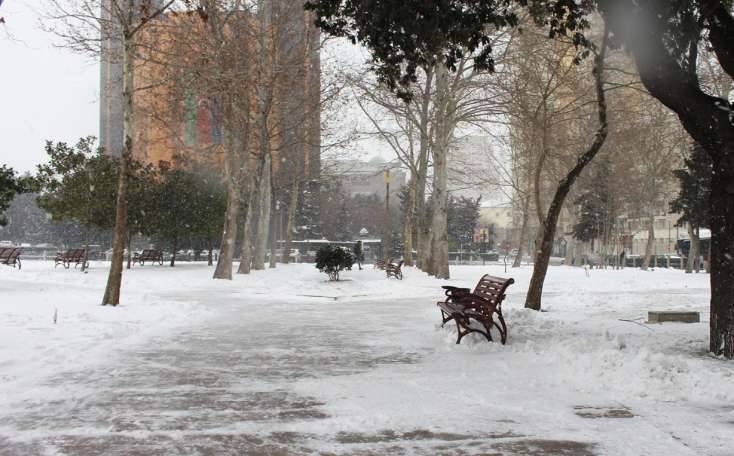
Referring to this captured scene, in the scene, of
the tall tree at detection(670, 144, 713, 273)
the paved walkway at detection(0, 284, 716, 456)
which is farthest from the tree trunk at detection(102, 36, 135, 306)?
the tall tree at detection(670, 144, 713, 273)

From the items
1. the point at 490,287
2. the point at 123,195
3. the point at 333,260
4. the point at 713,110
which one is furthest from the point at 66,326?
the point at 333,260

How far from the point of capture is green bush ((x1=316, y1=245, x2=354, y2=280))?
25.0 meters

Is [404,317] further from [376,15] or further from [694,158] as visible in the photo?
[694,158]

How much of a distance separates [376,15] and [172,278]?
58.8ft

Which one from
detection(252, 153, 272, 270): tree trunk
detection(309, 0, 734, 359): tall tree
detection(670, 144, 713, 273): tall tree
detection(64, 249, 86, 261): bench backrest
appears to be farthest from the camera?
detection(670, 144, 713, 273): tall tree

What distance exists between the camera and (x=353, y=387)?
6422 mm

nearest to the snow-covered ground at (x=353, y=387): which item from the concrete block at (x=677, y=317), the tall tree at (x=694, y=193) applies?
the concrete block at (x=677, y=317)

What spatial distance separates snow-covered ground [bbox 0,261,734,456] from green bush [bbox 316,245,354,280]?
41.6 feet

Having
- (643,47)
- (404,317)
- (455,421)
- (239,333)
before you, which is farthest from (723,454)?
(404,317)

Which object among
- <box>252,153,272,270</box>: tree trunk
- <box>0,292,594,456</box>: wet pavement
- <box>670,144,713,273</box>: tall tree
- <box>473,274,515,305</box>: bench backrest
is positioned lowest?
<box>0,292,594,456</box>: wet pavement

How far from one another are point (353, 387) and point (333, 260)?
18617mm

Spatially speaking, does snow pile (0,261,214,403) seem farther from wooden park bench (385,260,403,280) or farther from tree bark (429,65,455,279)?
tree bark (429,65,455,279)

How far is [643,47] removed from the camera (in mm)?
7914

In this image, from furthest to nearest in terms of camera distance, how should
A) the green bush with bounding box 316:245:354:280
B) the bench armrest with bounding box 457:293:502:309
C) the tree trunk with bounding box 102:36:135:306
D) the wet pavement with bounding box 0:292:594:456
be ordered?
the green bush with bounding box 316:245:354:280
the tree trunk with bounding box 102:36:135:306
the bench armrest with bounding box 457:293:502:309
the wet pavement with bounding box 0:292:594:456
